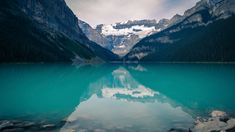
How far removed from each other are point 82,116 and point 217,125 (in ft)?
54.9

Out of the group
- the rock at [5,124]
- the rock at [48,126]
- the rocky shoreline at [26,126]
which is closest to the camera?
the rocky shoreline at [26,126]

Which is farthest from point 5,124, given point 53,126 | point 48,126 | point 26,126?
point 53,126

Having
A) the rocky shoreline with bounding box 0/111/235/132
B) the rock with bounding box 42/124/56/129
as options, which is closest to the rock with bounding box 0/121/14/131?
the rocky shoreline with bounding box 0/111/235/132

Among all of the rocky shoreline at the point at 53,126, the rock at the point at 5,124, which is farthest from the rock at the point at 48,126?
the rock at the point at 5,124

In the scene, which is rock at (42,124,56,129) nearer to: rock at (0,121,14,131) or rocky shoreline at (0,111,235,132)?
rocky shoreline at (0,111,235,132)

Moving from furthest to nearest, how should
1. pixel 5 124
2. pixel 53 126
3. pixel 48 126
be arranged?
pixel 53 126 < pixel 48 126 < pixel 5 124

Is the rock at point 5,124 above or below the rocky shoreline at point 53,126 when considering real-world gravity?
above

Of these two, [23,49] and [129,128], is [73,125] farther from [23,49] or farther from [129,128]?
[23,49]

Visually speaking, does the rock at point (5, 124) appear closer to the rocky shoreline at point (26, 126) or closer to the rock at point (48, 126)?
the rocky shoreline at point (26, 126)

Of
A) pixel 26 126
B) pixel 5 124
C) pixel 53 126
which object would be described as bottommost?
pixel 53 126

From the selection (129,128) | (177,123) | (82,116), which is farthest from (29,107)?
(177,123)

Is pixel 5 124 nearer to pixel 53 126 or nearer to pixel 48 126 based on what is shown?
pixel 48 126

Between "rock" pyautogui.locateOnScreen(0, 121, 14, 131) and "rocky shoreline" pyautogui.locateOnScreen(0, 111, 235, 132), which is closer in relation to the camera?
"rocky shoreline" pyautogui.locateOnScreen(0, 111, 235, 132)

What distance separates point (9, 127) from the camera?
93.1ft
